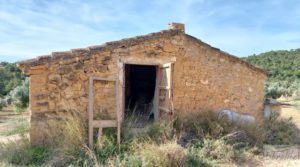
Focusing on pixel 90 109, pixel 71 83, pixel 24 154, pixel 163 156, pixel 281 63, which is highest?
pixel 281 63

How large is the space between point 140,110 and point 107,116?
418 centimetres

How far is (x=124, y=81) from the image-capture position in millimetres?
8508

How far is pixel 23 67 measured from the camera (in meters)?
6.96

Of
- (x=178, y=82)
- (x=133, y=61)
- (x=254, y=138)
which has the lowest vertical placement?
(x=254, y=138)

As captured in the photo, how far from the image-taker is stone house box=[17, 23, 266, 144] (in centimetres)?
720

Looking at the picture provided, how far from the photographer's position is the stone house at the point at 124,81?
7.20 metres

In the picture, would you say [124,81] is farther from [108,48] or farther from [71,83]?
[71,83]

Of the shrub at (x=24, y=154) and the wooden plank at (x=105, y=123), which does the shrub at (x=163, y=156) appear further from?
the shrub at (x=24, y=154)

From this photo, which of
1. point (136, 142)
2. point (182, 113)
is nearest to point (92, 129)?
point (136, 142)

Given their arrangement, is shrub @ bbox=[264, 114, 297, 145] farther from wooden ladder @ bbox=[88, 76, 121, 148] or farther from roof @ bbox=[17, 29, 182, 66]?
wooden ladder @ bbox=[88, 76, 121, 148]

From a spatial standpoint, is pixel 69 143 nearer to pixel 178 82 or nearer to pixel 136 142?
pixel 136 142

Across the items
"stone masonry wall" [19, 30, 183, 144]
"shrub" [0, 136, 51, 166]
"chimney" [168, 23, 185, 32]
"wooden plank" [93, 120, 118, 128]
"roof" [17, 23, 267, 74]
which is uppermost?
"chimney" [168, 23, 185, 32]

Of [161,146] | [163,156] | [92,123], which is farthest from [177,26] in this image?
[163,156]

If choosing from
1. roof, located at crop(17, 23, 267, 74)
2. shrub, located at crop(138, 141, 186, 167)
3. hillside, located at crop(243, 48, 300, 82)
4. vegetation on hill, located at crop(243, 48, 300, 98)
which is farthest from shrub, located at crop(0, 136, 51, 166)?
hillside, located at crop(243, 48, 300, 82)
